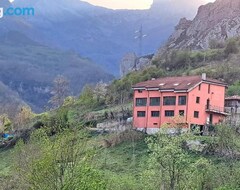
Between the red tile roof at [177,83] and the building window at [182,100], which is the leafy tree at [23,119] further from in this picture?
the building window at [182,100]

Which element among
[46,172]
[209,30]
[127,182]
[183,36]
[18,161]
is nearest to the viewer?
[46,172]

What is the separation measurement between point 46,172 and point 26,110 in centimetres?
8863

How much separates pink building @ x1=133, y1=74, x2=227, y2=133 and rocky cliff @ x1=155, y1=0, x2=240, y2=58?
7936cm

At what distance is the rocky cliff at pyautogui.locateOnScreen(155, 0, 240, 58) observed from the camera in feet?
521

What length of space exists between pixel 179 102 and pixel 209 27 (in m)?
98.5

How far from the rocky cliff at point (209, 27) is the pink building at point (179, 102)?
7936cm

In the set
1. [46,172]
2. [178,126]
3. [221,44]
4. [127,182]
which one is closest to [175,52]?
[221,44]

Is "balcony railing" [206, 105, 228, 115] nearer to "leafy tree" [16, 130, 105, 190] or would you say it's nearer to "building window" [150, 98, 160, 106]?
"building window" [150, 98, 160, 106]

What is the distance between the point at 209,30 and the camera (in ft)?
540

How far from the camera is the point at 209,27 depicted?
167500 mm

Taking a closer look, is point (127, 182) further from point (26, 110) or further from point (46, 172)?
point (26, 110)

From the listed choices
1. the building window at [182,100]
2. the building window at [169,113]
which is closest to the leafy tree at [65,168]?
the building window at [182,100]

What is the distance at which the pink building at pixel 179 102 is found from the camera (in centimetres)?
7256

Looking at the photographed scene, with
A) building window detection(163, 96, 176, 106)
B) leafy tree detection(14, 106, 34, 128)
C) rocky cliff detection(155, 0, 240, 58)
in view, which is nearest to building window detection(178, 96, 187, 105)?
building window detection(163, 96, 176, 106)
